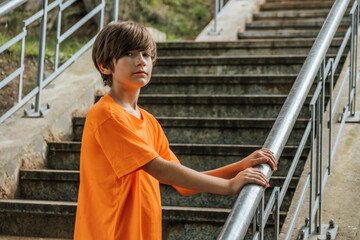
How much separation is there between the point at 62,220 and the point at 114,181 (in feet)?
5.63

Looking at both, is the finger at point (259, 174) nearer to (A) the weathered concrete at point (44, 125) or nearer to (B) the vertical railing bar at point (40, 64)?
(A) the weathered concrete at point (44, 125)

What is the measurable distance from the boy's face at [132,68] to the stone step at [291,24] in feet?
17.7

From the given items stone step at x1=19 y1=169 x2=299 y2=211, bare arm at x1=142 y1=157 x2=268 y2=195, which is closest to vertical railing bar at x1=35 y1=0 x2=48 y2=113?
stone step at x1=19 y1=169 x2=299 y2=211

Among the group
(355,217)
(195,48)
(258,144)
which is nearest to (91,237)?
(355,217)

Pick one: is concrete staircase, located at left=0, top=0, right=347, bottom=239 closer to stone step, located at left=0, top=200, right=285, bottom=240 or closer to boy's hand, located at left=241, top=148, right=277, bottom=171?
stone step, located at left=0, top=200, right=285, bottom=240

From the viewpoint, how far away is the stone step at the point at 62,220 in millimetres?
3148

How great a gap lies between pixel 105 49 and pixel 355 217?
1.61 metres

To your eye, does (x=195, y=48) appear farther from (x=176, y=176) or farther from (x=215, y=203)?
(x=176, y=176)

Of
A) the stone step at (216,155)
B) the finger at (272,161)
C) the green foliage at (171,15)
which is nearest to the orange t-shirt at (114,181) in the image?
the finger at (272,161)

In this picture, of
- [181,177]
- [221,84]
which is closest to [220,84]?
[221,84]

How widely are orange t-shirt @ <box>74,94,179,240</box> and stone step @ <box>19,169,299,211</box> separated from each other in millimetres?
1621

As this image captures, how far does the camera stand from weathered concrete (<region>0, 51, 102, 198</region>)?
3.74 meters

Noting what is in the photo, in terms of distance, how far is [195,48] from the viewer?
558 cm

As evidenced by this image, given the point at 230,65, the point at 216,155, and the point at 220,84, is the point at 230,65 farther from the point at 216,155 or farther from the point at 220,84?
the point at 216,155
